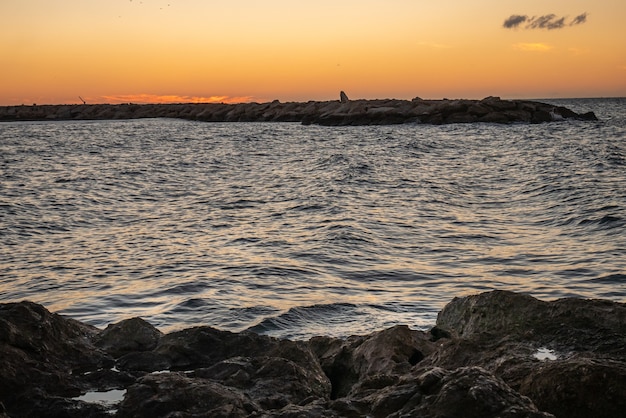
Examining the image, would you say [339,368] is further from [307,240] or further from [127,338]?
[307,240]

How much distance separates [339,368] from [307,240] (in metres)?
7.53

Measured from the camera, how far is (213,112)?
282 ft

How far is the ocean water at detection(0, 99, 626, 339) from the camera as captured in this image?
873cm

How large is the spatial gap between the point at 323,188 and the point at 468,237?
8.09 metres

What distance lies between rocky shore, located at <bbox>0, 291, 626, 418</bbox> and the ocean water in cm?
222

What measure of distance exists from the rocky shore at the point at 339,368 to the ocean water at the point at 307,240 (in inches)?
87.3

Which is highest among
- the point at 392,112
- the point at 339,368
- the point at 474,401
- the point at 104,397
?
the point at 392,112

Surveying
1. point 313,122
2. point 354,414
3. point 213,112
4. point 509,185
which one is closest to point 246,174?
point 509,185

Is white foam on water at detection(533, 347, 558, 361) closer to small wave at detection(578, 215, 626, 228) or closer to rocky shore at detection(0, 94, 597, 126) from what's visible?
small wave at detection(578, 215, 626, 228)

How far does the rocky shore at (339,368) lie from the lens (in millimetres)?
3432

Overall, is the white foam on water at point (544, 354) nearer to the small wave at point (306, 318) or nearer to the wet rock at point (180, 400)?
the wet rock at point (180, 400)

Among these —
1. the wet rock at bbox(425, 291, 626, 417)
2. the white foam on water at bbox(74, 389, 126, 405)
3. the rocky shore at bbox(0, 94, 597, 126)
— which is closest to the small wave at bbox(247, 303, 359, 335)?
the wet rock at bbox(425, 291, 626, 417)

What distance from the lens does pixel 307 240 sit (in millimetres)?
12812

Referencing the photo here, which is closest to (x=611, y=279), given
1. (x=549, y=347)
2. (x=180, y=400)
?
(x=549, y=347)
